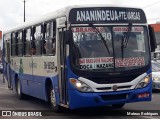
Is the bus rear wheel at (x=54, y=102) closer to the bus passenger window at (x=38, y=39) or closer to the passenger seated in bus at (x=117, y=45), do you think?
the bus passenger window at (x=38, y=39)

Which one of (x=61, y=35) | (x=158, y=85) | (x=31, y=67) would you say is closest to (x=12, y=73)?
(x=31, y=67)

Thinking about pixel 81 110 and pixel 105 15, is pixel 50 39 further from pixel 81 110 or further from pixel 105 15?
pixel 81 110

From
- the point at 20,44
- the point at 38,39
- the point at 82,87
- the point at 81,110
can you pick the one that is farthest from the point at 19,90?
the point at 82,87

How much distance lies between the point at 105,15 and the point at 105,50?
0.95 m

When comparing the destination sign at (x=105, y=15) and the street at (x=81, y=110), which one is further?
the street at (x=81, y=110)

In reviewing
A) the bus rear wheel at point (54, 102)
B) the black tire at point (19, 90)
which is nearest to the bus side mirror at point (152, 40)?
the bus rear wheel at point (54, 102)

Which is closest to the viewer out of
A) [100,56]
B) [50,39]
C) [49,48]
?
[100,56]

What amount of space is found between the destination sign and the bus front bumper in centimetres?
183

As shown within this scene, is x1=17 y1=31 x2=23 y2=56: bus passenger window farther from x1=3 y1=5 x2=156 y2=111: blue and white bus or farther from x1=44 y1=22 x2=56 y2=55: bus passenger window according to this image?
x1=3 y1=5 x2=156 y2=111: blue and white bus

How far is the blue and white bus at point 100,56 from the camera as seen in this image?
1168cm

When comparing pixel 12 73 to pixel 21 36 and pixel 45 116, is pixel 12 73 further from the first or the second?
pixel 45 116

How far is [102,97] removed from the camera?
11.7m

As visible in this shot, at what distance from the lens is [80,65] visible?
38.5ft

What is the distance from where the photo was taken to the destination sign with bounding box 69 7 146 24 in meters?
12.0
